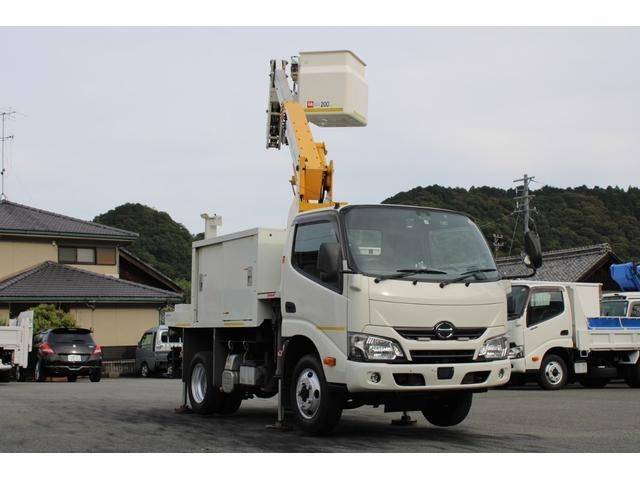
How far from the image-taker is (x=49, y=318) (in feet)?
103

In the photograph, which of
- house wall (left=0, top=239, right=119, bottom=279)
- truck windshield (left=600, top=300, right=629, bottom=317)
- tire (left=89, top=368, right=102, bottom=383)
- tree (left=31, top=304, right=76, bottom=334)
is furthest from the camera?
house wall (left=0, top=239, right=119, bottom=279)

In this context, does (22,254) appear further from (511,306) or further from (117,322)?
(511,306)

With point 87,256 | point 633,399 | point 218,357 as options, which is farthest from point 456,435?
point 87,256

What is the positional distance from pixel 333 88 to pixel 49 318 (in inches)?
795

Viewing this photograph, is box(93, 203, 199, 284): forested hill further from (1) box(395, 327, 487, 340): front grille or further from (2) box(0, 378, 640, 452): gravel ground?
(1) box(395, 327, 487, 340): front grille

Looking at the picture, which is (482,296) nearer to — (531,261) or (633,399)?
(531,261)

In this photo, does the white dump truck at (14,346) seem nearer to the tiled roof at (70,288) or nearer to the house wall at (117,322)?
the tiled roof at (70,288)

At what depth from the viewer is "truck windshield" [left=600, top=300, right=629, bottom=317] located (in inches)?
863

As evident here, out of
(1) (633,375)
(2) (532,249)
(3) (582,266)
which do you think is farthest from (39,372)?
(3) (582,266)

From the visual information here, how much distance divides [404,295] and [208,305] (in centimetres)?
448

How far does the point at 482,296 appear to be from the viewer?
9.84m

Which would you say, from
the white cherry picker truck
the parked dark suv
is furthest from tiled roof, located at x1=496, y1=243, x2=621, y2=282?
the white cherry picker truck

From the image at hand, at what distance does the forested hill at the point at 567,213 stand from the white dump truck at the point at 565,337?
2974 cm

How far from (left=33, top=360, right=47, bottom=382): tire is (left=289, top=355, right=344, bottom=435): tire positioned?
17.4 m
